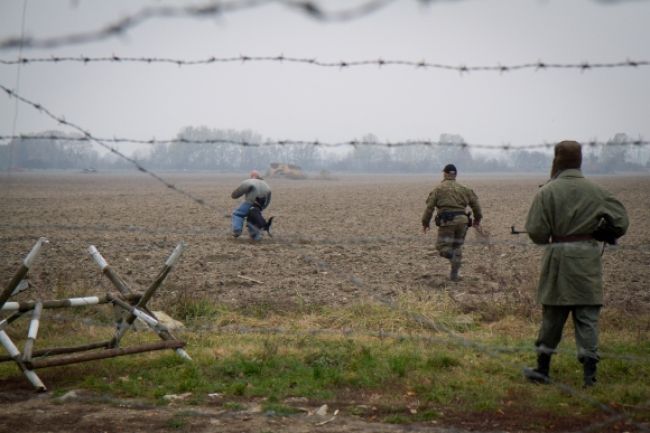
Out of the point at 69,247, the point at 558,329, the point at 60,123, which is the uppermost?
the point at 60,123

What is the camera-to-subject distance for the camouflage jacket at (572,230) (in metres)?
5.29

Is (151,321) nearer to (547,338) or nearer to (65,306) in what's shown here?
(65,306)

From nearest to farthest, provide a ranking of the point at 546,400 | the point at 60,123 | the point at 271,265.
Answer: the point at 546,400 → the point at 60,123 → the point at 271,265

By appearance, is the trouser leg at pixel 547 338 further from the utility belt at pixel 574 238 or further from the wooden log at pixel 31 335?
the wooden log at pixel 31 335

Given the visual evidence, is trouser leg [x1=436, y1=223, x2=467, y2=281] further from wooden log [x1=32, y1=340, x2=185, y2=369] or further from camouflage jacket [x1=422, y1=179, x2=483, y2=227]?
wooden log [x1=32, y1=340, x2=185, y2=369]

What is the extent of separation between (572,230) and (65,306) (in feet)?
12.5

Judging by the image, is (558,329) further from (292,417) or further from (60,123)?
(60,123)

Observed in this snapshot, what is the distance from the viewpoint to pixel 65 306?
571 centimetres

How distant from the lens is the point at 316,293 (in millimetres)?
9547

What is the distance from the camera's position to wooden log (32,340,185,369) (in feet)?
17.9

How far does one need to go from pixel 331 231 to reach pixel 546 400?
41.7 feet

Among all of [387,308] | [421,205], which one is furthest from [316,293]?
[421,205]

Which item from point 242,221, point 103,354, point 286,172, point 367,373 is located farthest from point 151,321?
point 286,172

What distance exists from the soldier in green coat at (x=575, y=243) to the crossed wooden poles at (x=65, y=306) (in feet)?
9.47
